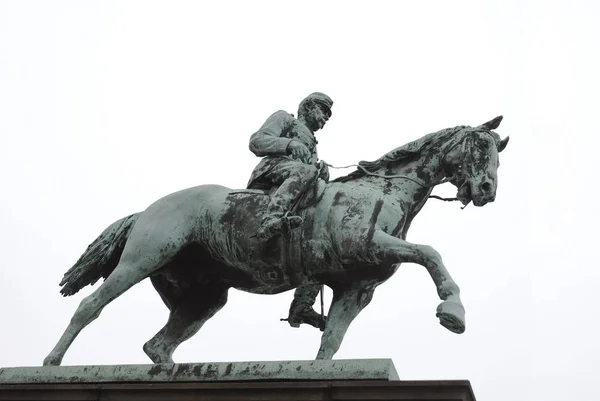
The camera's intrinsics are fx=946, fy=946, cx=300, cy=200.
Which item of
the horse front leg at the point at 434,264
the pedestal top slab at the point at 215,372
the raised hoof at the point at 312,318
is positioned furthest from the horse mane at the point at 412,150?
the pedestal top slab at the point at 215,372

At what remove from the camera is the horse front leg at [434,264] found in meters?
7.65

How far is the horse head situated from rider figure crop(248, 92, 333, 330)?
1.32 metres

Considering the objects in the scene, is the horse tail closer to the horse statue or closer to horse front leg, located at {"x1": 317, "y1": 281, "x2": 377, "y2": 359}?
the horse statue

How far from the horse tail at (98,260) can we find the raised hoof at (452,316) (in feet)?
10.9

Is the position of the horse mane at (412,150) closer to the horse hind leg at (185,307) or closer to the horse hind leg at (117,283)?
the horse hind leg at (185,307)

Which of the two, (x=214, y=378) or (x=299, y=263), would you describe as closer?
(x=214, y=378)

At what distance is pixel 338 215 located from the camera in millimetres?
8664

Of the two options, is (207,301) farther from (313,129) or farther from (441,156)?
(441,156)

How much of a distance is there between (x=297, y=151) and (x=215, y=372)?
8.57 ft

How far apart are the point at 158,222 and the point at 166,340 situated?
1.23m

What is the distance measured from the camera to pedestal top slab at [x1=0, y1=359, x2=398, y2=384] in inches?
288

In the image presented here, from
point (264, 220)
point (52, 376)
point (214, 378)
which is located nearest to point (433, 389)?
point (214, 378)

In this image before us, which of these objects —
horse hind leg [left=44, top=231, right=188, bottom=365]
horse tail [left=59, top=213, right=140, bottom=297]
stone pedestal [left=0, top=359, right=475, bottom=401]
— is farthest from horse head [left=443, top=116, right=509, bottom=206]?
horse tail [left=59, top=213, right=140, bottom=297]

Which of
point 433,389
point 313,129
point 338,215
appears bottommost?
point 433,389
